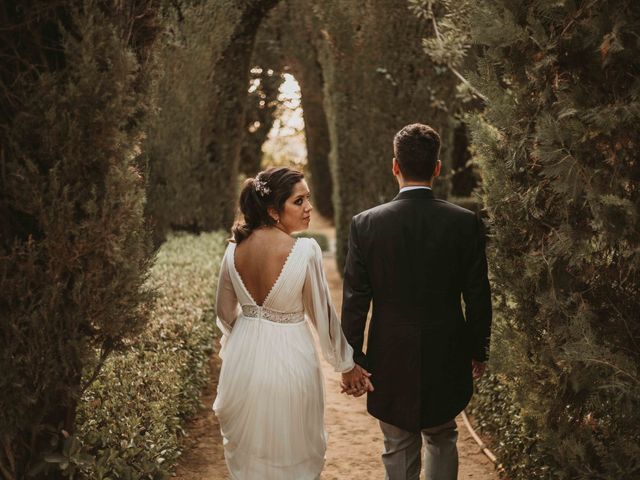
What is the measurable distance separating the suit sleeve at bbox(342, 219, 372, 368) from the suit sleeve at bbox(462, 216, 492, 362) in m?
0.51

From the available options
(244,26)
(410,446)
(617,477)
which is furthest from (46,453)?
(244,26)

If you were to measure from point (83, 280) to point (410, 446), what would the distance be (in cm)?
183

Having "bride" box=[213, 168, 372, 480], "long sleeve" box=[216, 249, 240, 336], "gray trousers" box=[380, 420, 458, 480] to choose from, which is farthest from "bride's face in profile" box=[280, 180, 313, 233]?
"gray trousers" box=[380, 420, 458, 480]

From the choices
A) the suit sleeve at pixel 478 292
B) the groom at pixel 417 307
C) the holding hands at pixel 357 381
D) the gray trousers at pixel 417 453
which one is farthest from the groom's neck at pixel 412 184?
the gray trousers at pixel 417 453

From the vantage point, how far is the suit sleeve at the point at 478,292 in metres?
3.64

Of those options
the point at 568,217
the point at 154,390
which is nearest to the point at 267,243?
the point at 568,217

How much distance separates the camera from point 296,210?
364 centimetres

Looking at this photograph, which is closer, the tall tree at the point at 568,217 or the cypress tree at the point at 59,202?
the tall tree at the point at 568,217

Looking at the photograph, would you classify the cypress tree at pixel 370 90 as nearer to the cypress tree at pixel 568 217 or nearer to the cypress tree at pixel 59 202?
the cypress tree at pixel 568 217

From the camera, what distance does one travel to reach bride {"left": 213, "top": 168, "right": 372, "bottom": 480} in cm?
359

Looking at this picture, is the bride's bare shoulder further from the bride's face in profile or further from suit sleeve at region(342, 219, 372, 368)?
suit sleeve at region(342, 219, 372, 368)

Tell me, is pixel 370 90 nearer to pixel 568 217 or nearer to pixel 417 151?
pixel 417 151

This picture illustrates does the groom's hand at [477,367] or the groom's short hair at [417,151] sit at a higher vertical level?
the groom's short hair at [417,151]

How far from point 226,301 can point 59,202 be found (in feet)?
3.62
